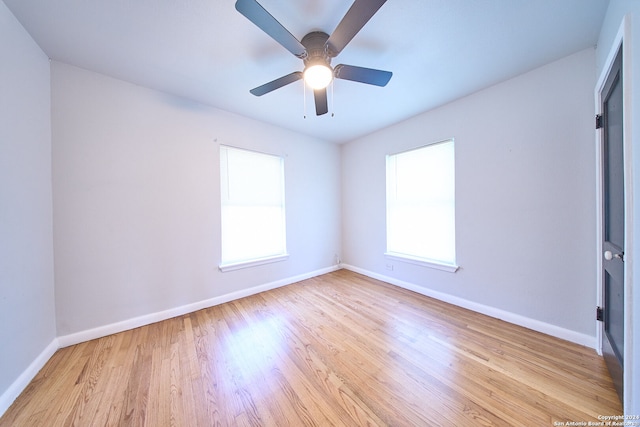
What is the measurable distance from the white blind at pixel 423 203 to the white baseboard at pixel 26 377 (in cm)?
365

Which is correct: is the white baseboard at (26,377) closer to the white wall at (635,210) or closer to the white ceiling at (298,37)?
the white ceiling at (298,37)

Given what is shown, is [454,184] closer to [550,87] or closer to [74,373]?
[550,87]

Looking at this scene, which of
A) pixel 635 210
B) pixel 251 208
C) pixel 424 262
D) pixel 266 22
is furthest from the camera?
pixel 251 208

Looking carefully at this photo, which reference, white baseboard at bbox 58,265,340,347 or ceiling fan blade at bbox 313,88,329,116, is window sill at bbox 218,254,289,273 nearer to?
white baseboard at bbox 58,265,340,347

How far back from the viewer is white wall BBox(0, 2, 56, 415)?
49.8 inches

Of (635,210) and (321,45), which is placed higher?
(321,45)

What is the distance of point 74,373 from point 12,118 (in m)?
1.83

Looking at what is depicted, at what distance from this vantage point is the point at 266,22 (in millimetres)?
1133

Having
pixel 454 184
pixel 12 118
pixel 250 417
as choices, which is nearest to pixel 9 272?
pixel 12 118

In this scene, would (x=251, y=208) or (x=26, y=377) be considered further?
(x=251, y=208)

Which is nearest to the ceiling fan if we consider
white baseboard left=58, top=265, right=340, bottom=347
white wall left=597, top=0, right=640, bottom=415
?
white wall left=597, top=0, right=640, bottom=415

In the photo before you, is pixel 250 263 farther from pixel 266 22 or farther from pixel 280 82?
pixel 266 22

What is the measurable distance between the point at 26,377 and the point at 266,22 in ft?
9.08

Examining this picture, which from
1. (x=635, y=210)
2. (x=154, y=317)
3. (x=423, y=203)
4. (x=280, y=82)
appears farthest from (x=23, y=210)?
(x=423, y=203)
